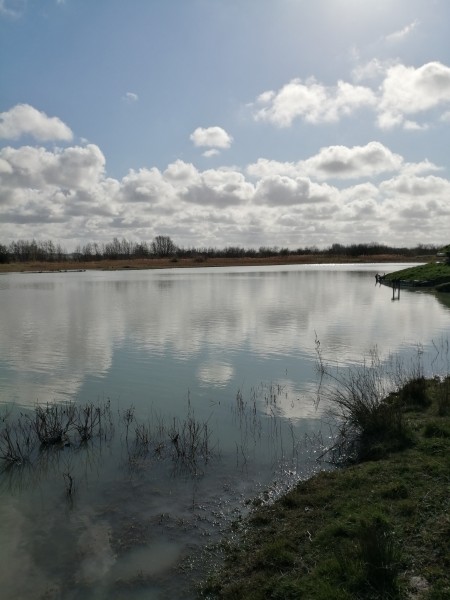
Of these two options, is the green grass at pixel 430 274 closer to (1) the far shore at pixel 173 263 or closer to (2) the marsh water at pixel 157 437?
(2) the marsh water at pixel 157 437

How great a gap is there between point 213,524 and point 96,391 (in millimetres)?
6375

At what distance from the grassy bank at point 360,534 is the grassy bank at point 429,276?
3250 centimetres

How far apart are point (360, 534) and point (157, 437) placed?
180 inches

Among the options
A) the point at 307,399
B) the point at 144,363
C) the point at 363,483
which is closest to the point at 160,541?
the point at 363,483

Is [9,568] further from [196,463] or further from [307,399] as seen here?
[307,399]

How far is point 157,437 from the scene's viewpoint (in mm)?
8227

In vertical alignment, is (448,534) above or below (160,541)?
above

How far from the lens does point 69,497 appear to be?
249 inches

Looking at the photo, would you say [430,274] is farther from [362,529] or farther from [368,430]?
[362,529]

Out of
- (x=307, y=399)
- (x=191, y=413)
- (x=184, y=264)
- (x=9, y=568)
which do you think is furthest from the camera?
(x=184, y=264)

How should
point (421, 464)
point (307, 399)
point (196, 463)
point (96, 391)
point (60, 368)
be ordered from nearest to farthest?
point (421, 464) < point (196, 463) < point (307, 399) < point (96, 391) < point (60, 368)

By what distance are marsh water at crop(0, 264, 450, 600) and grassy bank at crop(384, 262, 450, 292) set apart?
19.0m

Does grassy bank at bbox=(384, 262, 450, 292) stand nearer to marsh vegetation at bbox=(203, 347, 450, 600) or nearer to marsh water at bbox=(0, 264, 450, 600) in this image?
marsh water at bbox=(0, 264, 450, 600)

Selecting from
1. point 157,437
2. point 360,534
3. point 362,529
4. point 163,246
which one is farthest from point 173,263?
point 360,534
